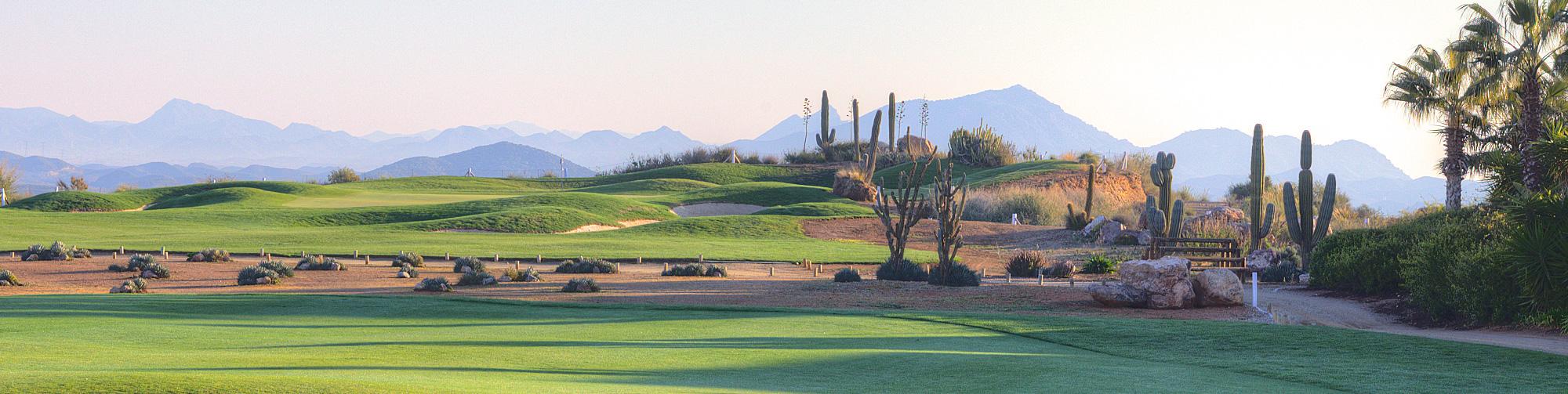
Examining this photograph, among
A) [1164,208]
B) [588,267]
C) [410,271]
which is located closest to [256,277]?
[410,271]

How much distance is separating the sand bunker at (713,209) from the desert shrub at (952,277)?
30124 millimetres

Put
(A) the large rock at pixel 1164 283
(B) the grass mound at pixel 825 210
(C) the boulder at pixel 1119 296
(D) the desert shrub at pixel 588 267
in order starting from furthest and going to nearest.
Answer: (B) the grass mound at pixel 825 210, (D) the desert shrub at pixel 588 267, (C) the boulder at pixel 1119 296, (A) the large rock at pixel 1164 283

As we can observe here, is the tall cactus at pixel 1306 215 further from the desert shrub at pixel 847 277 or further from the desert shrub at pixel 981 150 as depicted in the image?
the desert shrub at pixel 981 150

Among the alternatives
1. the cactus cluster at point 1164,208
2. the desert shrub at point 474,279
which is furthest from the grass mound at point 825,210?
the desert shrub at point 474,279

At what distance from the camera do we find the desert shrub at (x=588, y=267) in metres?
24.5

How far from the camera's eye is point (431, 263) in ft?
88.8

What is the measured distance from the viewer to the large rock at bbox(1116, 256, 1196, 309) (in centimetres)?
1716

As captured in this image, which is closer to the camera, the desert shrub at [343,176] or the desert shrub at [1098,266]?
the desert shrub at [1098,266]

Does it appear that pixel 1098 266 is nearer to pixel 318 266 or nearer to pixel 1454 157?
pixel 1454 157

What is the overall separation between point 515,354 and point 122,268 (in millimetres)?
17733

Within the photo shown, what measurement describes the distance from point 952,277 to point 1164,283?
5.15m

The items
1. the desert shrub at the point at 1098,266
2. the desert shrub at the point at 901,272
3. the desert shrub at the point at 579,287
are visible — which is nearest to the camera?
the desert shrub at the point at 579,287

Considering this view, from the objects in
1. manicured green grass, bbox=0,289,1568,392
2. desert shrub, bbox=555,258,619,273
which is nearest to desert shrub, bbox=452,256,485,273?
desert shrub, bbox=555,258,619,273

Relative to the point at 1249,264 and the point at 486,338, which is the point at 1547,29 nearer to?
the point at 1249,264
